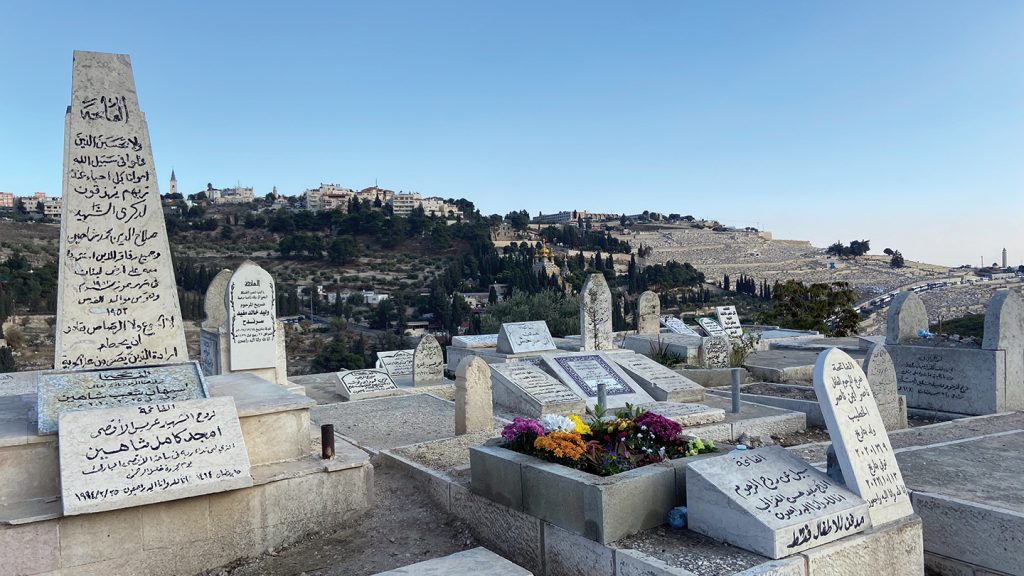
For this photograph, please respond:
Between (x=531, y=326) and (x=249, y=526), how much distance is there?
32.1 feet

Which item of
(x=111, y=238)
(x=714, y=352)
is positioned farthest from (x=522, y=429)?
(x=714, y=352)

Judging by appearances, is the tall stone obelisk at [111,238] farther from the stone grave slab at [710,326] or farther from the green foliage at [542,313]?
the green foliage at [542,313]

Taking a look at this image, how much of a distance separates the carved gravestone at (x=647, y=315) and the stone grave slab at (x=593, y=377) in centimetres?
484

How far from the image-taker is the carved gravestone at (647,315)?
55.4 feet

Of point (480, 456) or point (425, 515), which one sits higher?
point (480, 456)

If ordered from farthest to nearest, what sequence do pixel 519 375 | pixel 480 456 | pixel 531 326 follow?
pixel 531 326 → pixel 519 375 → pixel 480 456

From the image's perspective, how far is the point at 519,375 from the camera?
10.8 meters

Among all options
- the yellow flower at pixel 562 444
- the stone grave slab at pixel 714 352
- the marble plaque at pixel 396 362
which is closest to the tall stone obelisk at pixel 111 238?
the yellow flower at pixel 562 444

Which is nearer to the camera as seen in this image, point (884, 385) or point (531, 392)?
point (884, 385)

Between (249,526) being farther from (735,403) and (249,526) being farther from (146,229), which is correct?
(735,403)

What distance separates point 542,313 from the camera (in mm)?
26562

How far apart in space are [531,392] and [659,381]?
2503mm

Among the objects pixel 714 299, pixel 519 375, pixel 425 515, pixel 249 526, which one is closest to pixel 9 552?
pixel 249 526

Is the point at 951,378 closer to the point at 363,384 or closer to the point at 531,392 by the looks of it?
the point at 531,392
